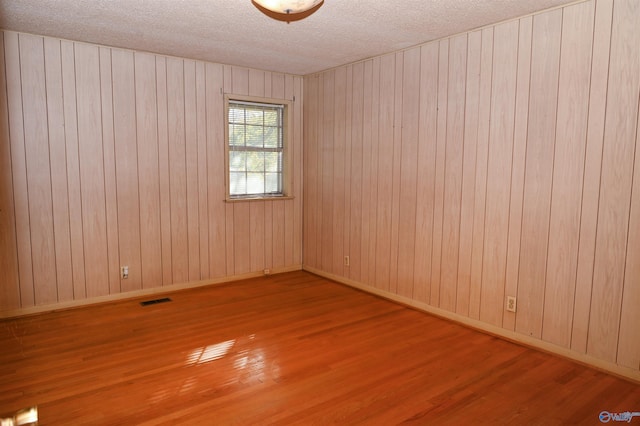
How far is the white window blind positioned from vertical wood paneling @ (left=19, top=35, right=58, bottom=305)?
1.77 meters

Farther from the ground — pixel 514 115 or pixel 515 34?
pixel 515 34

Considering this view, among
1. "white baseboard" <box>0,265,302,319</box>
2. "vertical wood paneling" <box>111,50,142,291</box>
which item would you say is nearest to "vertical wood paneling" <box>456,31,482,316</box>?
"white baseboard" <box>0,265,302,319</box>

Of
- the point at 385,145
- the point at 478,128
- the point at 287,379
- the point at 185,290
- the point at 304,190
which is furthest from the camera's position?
the point at 304,190

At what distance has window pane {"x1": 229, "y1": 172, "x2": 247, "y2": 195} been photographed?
490 cm

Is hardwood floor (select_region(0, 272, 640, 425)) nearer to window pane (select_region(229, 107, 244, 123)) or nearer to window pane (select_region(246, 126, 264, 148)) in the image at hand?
window pane (select_region(246, 126, 264, 148))

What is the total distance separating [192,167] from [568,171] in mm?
3479

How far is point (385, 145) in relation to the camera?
13.9 ft

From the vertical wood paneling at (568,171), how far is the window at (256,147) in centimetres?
311

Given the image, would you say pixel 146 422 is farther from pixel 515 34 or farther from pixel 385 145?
pixel 515 34

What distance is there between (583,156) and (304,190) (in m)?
3.22

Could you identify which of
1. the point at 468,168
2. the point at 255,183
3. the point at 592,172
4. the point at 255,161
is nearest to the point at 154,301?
the point at 255,183

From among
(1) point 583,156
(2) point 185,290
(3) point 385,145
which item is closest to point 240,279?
(2) point 185,290

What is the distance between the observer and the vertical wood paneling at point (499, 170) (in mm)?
3186

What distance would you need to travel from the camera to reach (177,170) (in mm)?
4453
